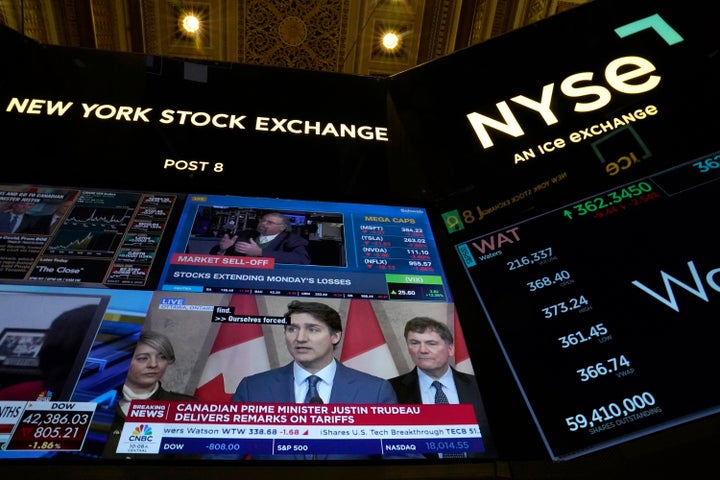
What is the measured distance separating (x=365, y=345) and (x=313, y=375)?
0.26 m

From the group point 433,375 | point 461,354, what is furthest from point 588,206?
point 433,375

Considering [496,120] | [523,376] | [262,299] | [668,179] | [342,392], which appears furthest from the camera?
[496,120]

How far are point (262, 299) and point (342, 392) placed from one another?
1.92 ft

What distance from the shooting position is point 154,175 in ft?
9.73

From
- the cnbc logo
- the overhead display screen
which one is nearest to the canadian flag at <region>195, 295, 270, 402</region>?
the cnbc logo

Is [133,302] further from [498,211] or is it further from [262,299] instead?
[498,211]

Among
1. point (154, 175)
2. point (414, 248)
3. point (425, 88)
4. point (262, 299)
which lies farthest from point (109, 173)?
point (425, 88)

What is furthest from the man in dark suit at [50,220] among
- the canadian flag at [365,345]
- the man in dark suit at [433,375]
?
the man in dark suit at [433,375]

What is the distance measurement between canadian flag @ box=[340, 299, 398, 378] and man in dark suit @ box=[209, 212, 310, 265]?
43cm

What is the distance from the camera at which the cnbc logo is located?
1687 millimetres

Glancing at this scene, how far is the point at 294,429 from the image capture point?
1771 millimetres

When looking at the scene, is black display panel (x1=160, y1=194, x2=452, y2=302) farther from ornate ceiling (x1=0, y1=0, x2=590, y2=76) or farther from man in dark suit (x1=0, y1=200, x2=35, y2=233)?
ornate ceiling (x1=0, y1=0, x2=590, y2=76)

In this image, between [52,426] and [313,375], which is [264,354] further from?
[52,426]

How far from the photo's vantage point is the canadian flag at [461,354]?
6.83 feet
